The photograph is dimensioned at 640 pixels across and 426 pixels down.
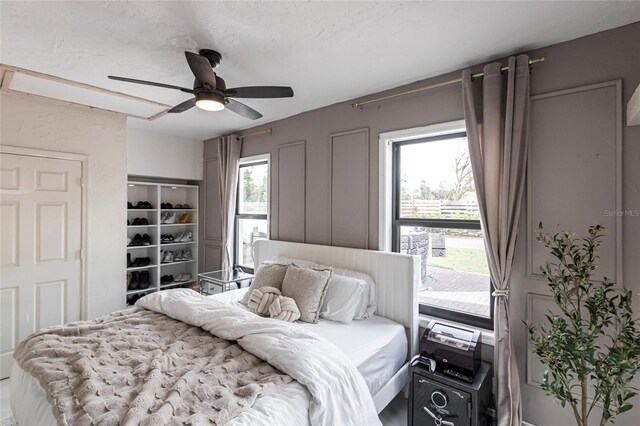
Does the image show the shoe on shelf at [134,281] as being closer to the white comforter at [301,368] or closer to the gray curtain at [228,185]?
the gray curtain at [228,185]

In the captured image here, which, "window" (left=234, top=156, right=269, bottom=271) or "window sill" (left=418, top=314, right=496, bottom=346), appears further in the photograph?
"window" (left=234, top=156, right=269, bottom=271)

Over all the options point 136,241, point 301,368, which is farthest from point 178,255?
point 301,368

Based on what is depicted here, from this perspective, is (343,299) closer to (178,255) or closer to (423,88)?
(423,88)

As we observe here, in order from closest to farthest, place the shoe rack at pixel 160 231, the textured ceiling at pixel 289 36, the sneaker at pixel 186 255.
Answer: the textured ceiling at pixel 289 36
the shoe rack at pixel 160 231
the sneaker at pixel 186 255

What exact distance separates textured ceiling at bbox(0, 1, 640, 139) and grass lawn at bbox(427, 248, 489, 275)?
4.77 feet

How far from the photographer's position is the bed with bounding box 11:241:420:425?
139cm

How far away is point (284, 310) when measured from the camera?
7.72ft

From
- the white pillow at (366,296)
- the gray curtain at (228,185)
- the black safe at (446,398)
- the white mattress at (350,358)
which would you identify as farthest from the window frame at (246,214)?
the black safe at (446,398)

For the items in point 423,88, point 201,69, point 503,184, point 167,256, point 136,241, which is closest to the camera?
point 201,69

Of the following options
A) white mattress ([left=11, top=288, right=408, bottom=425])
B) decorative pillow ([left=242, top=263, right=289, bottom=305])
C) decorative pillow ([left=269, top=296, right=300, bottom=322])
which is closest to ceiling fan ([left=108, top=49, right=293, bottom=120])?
decorative pillow ([left=242, top=263, right=289, bottom=305])

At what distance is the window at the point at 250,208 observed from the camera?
4.05 meters

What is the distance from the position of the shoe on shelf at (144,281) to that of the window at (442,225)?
3.44m

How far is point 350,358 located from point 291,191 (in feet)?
6.75

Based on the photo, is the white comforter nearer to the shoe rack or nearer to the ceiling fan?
the ceiling fan
